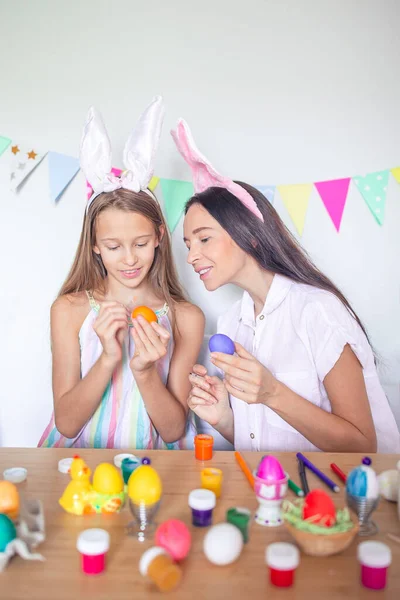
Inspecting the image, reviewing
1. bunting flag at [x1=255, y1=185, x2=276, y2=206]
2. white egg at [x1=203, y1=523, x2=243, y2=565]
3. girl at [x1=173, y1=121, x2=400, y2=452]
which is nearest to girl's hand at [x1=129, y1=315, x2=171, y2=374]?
girl at [x1=173, y1=121, x2=400, y2=452]

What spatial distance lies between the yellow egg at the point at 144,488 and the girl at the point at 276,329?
549 mm

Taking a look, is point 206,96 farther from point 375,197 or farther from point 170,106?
point 375,197

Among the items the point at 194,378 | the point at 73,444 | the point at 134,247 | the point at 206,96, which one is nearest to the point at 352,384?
the point at 194,378

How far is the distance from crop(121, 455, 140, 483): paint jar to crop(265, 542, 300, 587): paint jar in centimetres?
34

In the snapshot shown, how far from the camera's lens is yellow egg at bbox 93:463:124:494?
2.74 feet

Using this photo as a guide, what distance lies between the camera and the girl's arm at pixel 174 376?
141 centimetres

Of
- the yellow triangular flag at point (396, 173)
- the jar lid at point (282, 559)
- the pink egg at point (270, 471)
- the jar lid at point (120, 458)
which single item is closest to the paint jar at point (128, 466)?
the jar lid at point (120, 458)

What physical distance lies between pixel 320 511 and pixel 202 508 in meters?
0.16

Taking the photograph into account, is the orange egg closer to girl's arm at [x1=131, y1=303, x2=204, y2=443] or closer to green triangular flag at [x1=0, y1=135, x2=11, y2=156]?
girl's arm at [x1=131, y1=303, x2=204, y2=443]

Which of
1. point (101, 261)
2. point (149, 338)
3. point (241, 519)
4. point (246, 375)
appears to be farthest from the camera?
point (101, 261)

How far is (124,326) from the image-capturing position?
1.40 m

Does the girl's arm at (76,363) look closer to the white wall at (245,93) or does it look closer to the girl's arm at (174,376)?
the girl's arm at (174,376)

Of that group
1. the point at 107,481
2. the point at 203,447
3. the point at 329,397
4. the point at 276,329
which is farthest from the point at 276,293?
the point at 107,481

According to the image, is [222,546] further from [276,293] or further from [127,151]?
[127,151]
